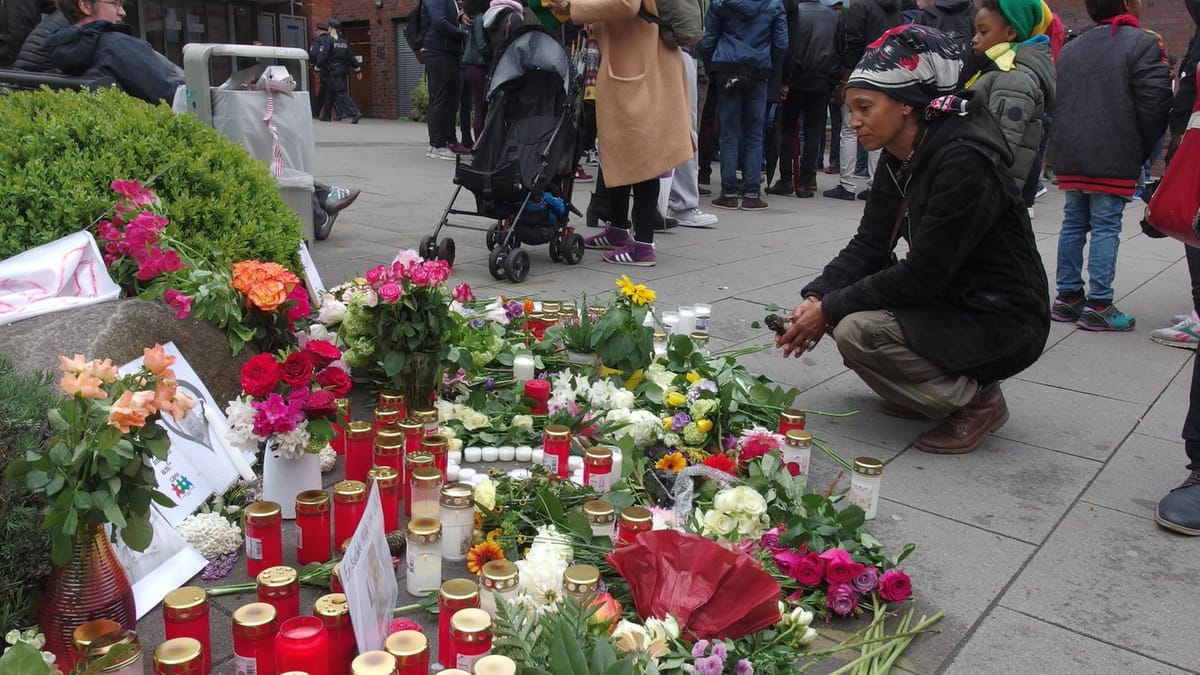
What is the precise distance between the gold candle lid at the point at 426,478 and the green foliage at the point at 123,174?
4.12 feet

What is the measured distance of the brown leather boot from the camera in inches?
139

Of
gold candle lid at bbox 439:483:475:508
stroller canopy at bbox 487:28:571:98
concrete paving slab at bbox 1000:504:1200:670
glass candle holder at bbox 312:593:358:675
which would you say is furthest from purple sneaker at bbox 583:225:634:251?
glass candle holder at bbox 312:593:358:675

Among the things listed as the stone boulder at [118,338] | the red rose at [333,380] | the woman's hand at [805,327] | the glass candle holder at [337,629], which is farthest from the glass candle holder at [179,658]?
the woman's hand at [805,327]

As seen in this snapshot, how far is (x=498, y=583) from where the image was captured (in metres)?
2.01

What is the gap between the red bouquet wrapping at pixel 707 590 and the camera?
2062 millimetres

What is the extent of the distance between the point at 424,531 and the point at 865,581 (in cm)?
111

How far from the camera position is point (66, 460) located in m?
1.79

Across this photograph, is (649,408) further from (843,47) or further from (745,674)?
(843,47)

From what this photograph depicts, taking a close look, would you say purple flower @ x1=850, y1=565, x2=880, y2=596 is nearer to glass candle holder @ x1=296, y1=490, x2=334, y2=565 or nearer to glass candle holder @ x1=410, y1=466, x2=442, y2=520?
glass candle holder @ x1=410, y1=466, x2=442, y2=520

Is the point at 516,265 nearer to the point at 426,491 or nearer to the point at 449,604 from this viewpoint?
the point at 426,491

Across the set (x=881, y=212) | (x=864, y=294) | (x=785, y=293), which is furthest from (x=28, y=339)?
(x=785, y=293)

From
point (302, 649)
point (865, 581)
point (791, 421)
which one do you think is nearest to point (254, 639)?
point (302, 649)

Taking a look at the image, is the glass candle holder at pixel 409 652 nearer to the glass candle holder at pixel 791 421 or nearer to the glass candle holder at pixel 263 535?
the glass candle holder at pixel 263 535

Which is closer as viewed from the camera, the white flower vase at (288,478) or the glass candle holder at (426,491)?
the glass candle holder at (426,491)
